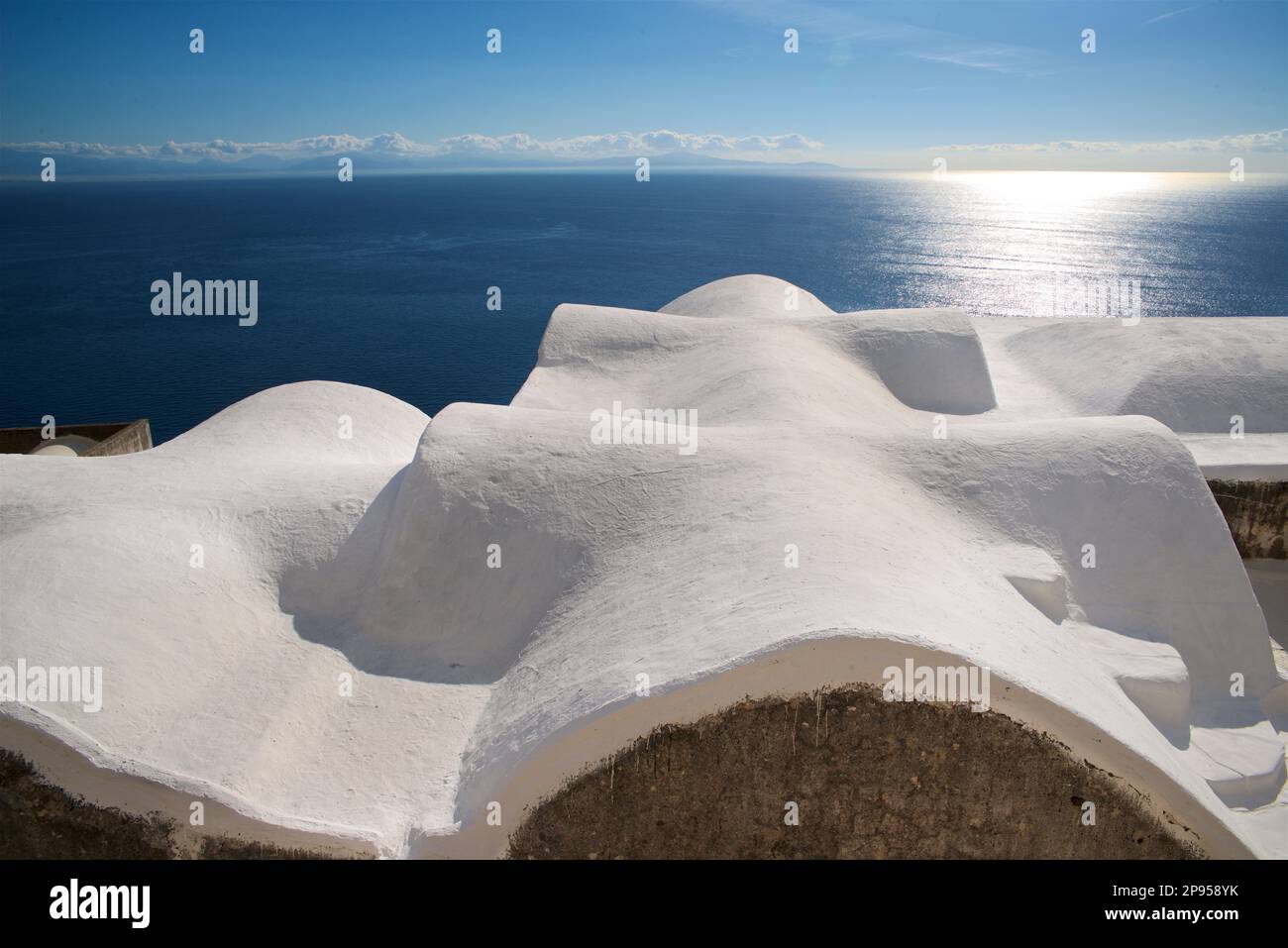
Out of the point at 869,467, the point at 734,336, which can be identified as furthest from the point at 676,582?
the point at 734,336

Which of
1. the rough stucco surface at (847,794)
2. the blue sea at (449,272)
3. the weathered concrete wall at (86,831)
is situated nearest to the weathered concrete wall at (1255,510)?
the rough stucco surface at (847,794)

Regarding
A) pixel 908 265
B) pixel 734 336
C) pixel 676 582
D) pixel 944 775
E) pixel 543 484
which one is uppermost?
pixel 908 265

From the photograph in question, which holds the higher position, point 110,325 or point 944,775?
point 110,325

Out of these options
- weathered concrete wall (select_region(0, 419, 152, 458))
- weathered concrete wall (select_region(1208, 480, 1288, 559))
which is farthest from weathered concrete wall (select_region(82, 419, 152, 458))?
weathered concrete wall (select_region(1208, 480, 1288, 559))

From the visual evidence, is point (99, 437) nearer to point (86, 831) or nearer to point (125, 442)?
point (125, 442)

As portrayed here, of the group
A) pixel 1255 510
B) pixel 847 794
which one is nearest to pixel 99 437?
pixel 847 794

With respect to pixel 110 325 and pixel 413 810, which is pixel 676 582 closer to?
pixel 413 810

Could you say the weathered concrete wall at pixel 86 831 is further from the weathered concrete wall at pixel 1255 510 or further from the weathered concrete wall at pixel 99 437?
the weathered concrete wall at pixel 99 437

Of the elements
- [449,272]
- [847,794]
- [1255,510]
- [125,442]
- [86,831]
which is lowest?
[86,831]
